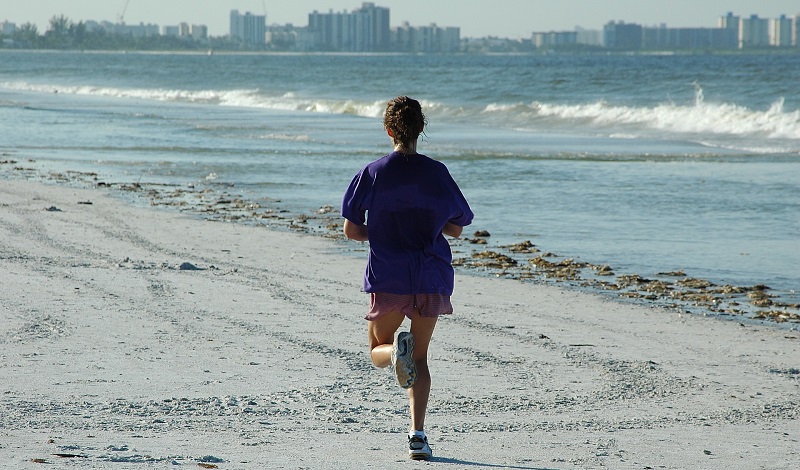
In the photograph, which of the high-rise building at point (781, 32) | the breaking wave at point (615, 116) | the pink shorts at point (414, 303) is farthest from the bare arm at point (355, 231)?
the high-rise building at point (781, 32)

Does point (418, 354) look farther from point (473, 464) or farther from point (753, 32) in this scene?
point (753, 32)

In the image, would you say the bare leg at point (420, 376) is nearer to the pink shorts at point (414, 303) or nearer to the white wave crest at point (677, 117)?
the pink shorts at point (414, 303)

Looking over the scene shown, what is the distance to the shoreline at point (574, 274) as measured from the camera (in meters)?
8.09

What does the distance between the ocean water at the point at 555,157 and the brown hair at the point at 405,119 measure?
5.20 metres

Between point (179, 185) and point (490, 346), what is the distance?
32.5ft

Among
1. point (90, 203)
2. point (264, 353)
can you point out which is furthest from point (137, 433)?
point (90, 203)

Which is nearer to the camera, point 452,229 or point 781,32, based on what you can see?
point 452,229

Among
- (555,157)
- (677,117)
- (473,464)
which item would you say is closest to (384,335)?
(473,464)

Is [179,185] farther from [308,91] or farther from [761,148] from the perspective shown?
[308,91]

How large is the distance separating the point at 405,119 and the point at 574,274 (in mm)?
A: 5155

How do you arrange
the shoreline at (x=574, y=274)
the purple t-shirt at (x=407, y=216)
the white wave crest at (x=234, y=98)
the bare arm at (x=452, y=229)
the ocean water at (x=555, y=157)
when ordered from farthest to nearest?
the white wave crest at (x=234, y=98) → the ocean water at (x=555, y=157) → the shoreline at (x=574, y=274) → the bare arm at (x=452, y=229) → the purple t-shirt at (x=407, y=216)

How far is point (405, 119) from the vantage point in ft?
14.1

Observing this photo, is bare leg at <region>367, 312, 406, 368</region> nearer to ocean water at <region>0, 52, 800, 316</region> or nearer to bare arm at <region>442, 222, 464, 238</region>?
bare arm at <region>442, 222, 464, 238</region>

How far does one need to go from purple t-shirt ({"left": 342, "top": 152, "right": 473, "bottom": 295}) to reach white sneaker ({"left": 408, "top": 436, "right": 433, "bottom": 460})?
0.59 m
